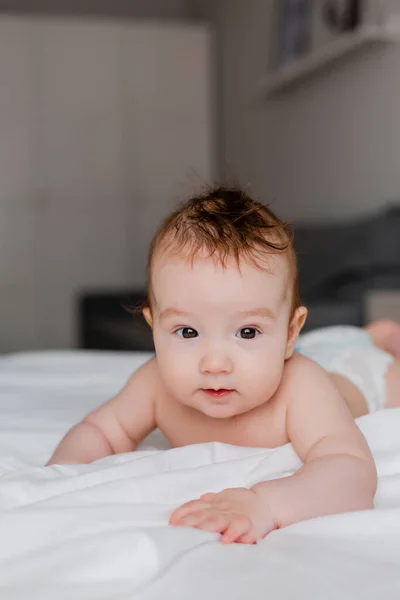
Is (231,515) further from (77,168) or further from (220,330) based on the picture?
(77,168)

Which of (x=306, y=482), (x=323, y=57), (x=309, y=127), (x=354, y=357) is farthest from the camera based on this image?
(x=309, y=127)

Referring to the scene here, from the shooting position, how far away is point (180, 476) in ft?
2.81

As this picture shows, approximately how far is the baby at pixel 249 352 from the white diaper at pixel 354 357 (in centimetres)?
34

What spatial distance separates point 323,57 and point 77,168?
1.89 metres

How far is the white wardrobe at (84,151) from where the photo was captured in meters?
4.84

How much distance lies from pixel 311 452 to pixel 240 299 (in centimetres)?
19

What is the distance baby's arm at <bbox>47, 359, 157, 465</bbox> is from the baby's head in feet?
0.57

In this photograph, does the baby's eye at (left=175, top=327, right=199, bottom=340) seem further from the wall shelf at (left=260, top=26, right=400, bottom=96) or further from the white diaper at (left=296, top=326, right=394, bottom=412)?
the wall shelf at (left=260, top=26, right=400, bottom=96)

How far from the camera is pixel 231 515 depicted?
758mm

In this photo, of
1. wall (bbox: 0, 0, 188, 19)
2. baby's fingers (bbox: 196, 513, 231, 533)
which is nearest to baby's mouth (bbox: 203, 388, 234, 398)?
baby's fingers (bbox: 196, 513, 231, 533)

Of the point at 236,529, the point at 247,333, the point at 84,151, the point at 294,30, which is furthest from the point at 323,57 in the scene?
the point at 236,529

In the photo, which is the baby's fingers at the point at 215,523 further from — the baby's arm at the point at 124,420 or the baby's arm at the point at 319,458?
the baby's arm at the point at 124,420

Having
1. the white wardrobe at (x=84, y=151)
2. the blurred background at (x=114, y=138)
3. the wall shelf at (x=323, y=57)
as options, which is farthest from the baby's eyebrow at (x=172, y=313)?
the white wardrobe at (x=84, y=151)

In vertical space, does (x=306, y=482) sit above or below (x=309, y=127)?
above
